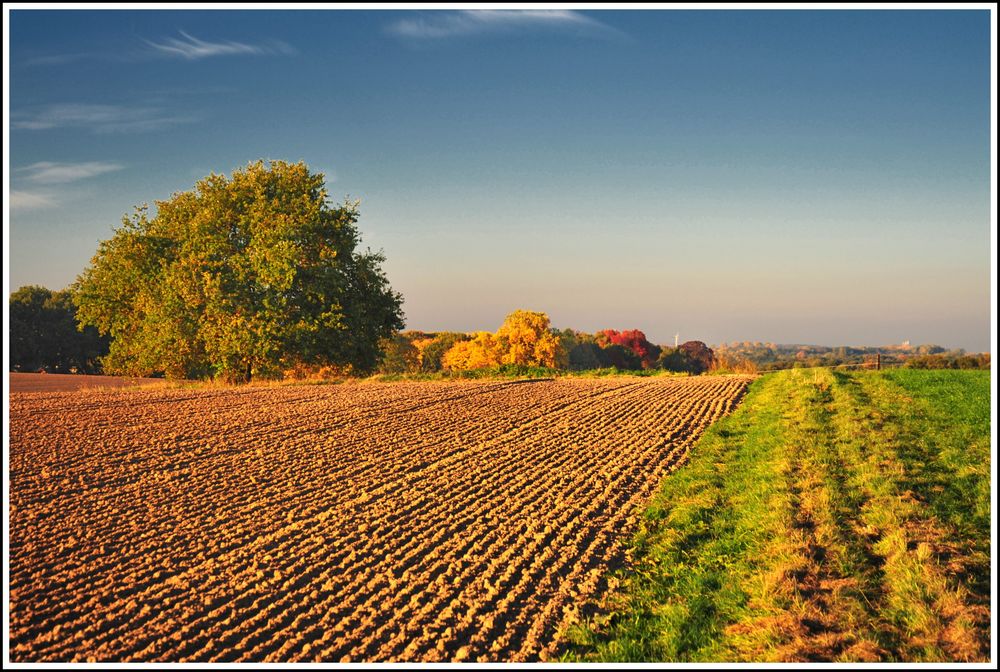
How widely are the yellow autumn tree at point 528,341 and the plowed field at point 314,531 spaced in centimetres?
3890

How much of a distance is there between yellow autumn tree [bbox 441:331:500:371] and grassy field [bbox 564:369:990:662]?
4587 cm

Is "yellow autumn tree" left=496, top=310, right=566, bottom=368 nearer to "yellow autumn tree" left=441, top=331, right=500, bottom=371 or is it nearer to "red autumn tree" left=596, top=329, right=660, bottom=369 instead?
"yellow autumn tree" left=441, top=331, right=500, bottom=371

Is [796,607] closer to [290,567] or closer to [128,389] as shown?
[290,567]

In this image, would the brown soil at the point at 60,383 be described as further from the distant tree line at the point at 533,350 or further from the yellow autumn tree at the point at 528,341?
the yellow autumn tree at the point at 528,341

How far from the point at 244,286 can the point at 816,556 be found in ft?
90.7

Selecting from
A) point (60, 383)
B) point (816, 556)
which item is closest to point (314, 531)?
point (816, 556)

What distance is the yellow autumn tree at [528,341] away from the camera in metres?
58.7

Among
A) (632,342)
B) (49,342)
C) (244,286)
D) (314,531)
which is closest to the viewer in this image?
(314,531)

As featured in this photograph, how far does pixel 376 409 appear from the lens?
72.2 feet

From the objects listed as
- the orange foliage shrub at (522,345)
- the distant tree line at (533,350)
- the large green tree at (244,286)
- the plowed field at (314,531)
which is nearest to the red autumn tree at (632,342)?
the distant tree line at (533,350)

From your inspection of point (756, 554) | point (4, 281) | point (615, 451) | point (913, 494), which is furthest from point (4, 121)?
point (615, 451)

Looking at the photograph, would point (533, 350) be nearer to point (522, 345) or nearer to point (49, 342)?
point (522, 345)

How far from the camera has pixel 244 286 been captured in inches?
1211

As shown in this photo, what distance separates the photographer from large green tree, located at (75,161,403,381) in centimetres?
3041
